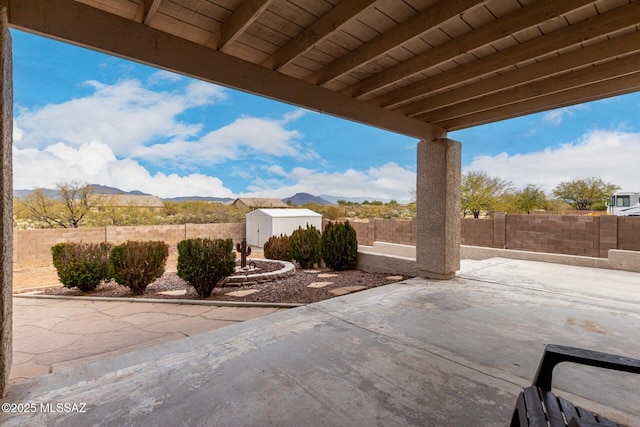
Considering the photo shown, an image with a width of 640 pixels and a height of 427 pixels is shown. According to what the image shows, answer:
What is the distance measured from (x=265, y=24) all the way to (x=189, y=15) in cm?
58

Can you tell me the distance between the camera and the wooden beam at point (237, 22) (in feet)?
7.28

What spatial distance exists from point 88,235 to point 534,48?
13649 millimetres

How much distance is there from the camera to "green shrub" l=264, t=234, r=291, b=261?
845 cm

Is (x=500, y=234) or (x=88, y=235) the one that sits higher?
(x=500, y=234)

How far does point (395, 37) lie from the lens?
8.71 ft

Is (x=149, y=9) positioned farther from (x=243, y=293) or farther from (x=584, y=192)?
(x=584, y=192)

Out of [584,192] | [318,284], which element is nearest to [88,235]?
[318,284]

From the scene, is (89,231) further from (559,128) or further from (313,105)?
(559,128)

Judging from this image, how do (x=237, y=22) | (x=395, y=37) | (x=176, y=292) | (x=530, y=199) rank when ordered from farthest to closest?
1. (x=530, y=199)
2. (x=176, y=292)
3. (x=395, y=37)
4. (x=237, y=22)

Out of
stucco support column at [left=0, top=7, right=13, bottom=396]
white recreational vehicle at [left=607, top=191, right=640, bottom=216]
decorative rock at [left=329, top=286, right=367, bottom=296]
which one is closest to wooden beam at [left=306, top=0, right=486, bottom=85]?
stucco support column at [left=0, top=7, right=13, bottom=396]

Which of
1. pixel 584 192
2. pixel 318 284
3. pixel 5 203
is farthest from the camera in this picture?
pixel 584 192

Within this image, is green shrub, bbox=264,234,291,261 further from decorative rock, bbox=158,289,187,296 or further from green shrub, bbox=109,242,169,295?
green shrub, bbox=109,242,169,295

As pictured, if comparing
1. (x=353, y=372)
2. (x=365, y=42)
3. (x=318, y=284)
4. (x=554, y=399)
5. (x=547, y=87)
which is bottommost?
(x=318, y=284)

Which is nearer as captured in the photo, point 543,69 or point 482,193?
point 543,69
